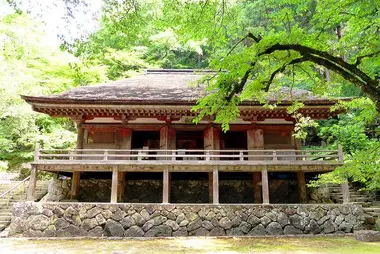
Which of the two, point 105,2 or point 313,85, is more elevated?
point 105,2

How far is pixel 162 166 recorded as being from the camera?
12.0 meters

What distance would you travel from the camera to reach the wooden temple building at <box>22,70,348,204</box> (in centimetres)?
1193

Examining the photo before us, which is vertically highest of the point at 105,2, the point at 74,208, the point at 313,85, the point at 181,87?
the point at 181,87

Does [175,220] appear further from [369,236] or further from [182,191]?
[369,236]

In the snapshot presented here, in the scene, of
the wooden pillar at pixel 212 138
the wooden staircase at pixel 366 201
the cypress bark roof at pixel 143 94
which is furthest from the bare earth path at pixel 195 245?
the cypress bark roof at pixel 143 94

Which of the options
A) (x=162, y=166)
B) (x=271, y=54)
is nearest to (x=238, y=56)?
(x=271, y=54)

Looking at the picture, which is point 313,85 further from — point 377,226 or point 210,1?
point 377,226

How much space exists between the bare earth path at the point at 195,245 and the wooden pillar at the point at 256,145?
10.7 ft

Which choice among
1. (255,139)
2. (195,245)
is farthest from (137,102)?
(195,245)

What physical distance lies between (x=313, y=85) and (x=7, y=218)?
1255cm

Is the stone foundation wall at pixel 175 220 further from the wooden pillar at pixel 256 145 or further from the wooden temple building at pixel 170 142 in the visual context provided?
the wooden pillar at pixel 256 145

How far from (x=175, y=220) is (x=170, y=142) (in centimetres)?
377

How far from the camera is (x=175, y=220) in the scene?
11.2m

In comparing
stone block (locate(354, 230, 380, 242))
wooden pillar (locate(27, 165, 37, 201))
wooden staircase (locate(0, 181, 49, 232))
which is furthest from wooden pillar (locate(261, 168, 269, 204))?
wooden staircase (locate(0, 181, 49, 232))
